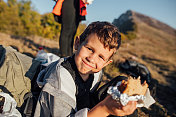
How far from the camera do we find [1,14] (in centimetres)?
1027

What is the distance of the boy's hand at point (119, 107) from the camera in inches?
32.1

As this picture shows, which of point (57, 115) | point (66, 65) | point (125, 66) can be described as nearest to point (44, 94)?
point (57, 115)

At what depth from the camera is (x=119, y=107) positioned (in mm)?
827

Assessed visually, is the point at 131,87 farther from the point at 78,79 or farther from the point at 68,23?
the point at 68,23

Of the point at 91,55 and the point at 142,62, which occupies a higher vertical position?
the point at 142,62

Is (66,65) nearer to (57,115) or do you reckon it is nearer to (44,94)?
(44,94)

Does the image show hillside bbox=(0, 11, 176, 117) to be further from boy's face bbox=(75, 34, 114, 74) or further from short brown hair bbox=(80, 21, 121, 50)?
boy's face bbox=(75, 34, 114, 74)

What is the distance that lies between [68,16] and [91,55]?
1317mm

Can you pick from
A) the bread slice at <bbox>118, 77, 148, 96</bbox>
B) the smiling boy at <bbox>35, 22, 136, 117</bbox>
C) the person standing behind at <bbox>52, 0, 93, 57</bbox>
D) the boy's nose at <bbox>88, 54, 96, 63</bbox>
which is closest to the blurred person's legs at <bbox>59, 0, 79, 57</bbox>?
the person standing behind at <bbox>52, 0, 93, 57</bbox>

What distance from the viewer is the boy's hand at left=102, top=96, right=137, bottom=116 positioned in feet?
2.67

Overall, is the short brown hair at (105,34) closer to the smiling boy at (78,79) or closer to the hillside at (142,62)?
the smiling boy at (78,79)

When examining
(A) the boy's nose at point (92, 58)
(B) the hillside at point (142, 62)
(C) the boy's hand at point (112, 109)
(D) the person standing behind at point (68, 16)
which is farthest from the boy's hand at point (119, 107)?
(D) the person standing behind at point (68, 16)

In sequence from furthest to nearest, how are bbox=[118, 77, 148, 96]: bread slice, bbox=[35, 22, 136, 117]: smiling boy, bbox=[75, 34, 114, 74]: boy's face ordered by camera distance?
bbox=[75, 34, 114, 74]: boy's face → bbox=[35, 22, 136, 117]: smiling boy → bbox=[118, 77, 148, 96]: bread slice

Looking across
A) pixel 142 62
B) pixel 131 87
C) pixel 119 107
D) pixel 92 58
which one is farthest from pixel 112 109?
pixel 142 62
